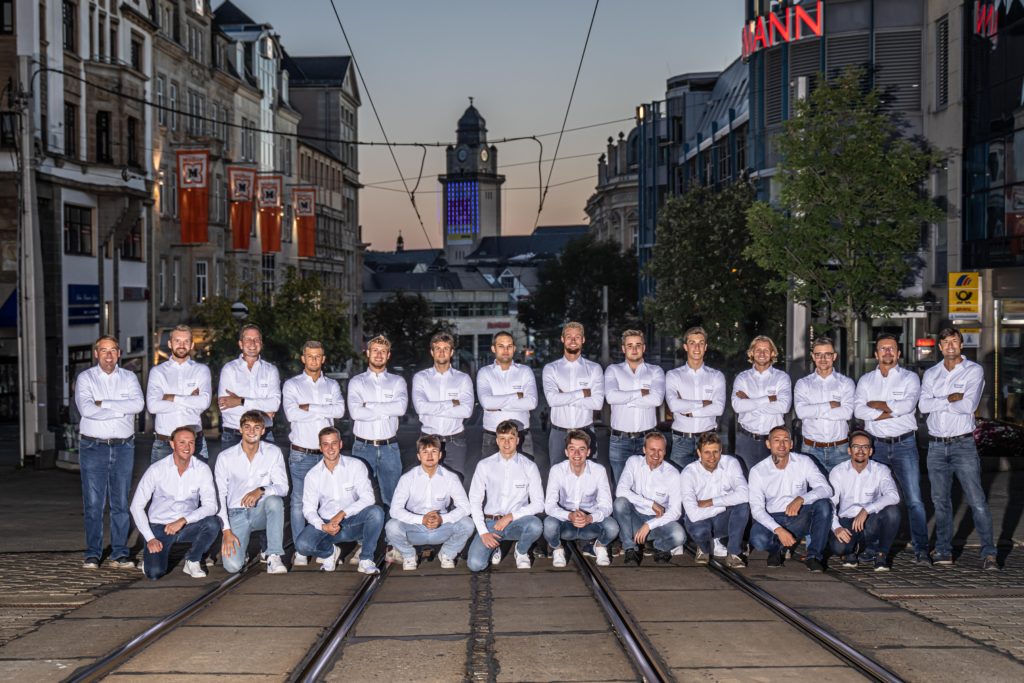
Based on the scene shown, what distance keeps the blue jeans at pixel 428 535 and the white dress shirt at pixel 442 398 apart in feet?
3.76

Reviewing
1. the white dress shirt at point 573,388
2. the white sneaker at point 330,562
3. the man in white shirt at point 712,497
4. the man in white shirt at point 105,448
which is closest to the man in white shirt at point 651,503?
the man in white shirt at point 712,497

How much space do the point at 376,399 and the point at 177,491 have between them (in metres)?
1.94

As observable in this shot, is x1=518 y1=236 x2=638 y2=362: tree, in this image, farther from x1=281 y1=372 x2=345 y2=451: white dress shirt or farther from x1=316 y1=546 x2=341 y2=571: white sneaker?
x1=316 y1=546 x2=341 y2=571: white sneaker

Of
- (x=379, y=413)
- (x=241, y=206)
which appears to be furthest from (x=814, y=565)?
(x=241, y=206)

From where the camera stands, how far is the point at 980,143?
1195 inches

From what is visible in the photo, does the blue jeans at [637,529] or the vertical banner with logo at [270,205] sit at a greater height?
the vertical banner with logo at [270,205]

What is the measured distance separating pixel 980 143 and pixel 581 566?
74.5 ft

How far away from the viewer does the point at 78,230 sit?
3600cm

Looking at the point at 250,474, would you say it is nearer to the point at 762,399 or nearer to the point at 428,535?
the point at 428,535

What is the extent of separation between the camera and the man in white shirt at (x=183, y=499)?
433 inches

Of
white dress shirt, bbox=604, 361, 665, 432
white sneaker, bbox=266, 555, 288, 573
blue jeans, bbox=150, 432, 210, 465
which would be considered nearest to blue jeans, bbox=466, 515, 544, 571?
white dress shirt, bbox=604, 361, 665, 432

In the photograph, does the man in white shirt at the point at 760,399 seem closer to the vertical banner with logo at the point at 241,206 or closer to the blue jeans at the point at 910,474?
the blue jeans at the point at 910,474

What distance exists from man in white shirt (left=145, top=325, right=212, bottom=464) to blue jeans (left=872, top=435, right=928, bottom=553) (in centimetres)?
610

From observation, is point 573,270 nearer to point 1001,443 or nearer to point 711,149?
point 711,149
